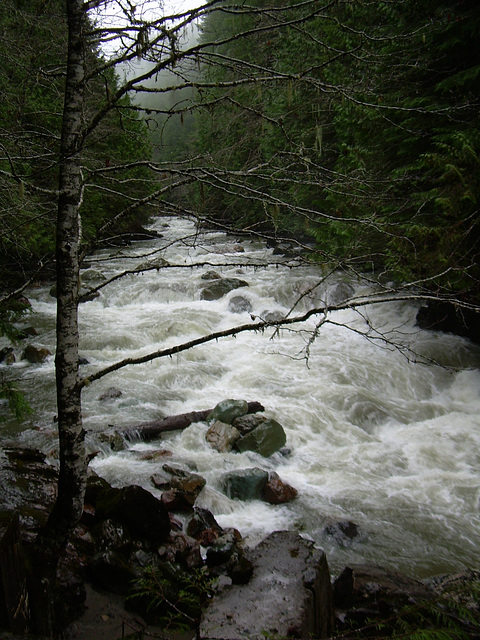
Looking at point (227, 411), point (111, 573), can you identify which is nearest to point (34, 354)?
point (227, 411)

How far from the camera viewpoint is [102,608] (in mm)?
Answer: 3730

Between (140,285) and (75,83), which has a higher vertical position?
(75,83)

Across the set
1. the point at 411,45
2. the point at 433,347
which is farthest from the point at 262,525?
the point at 411,45

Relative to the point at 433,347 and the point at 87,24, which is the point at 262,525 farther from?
the point at 433,347

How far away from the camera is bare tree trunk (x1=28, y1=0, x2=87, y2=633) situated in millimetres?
2893

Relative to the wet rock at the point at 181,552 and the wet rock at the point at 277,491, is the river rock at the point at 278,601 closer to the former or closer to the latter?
the wet rock at the point at 181,552

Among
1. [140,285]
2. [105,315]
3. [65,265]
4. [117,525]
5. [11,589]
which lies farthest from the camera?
[140,285]

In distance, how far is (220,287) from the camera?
16078mm

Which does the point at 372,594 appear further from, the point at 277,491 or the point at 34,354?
the point at 34,354

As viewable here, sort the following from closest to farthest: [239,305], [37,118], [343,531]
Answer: [343,531] < [37,118] < [239,305]

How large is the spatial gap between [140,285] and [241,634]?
1498 cm

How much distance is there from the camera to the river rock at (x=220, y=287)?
15734 mm

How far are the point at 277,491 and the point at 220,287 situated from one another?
10.5m

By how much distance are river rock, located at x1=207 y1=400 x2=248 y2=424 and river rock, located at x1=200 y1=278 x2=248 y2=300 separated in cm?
771
